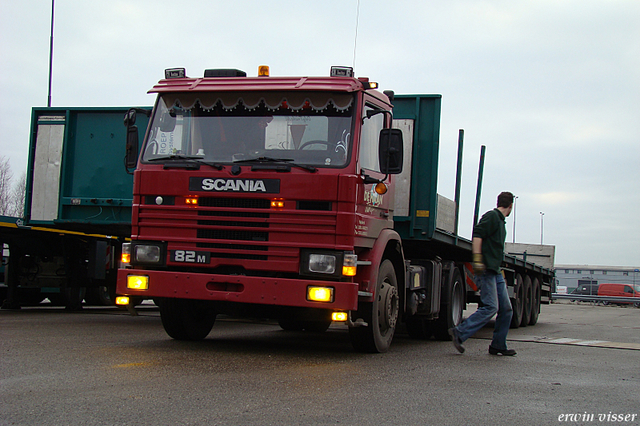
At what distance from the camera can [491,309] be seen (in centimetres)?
821

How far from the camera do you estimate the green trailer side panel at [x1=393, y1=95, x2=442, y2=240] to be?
365 inches

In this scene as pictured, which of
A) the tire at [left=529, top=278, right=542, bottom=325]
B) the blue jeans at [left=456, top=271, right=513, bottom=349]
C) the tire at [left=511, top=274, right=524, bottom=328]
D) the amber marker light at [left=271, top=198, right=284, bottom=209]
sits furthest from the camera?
the tire at [left=529, top=278, right=542, bottom=325]

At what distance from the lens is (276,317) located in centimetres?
755

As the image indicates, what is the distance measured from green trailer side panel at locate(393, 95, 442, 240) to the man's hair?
103 cm

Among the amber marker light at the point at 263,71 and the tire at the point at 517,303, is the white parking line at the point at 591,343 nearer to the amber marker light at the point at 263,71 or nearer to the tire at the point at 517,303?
the tire at the point at 517,303

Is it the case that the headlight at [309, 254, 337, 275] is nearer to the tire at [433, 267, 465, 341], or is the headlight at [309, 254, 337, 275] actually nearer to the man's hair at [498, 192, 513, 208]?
the man's hair at [498, 192, 513, 208]

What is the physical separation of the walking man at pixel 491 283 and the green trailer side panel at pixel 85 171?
6.07m

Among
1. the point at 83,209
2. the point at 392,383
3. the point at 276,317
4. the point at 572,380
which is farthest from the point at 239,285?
the point at 83,209

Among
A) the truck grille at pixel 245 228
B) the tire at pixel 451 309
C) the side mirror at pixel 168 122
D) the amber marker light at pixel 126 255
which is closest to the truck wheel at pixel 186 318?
the amber marker light at pixel 126 255

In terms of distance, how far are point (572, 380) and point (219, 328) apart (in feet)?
21.0

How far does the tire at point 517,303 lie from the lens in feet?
49.4

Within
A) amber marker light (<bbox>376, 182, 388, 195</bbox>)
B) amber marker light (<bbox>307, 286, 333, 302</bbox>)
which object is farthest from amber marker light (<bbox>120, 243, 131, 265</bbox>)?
amber marker light (<bbox>376, 182, 388, 195</bbox>)

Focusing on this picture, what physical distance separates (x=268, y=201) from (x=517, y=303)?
971 centimetres

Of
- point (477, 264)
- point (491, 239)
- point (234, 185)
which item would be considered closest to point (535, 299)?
point (491, 239)
